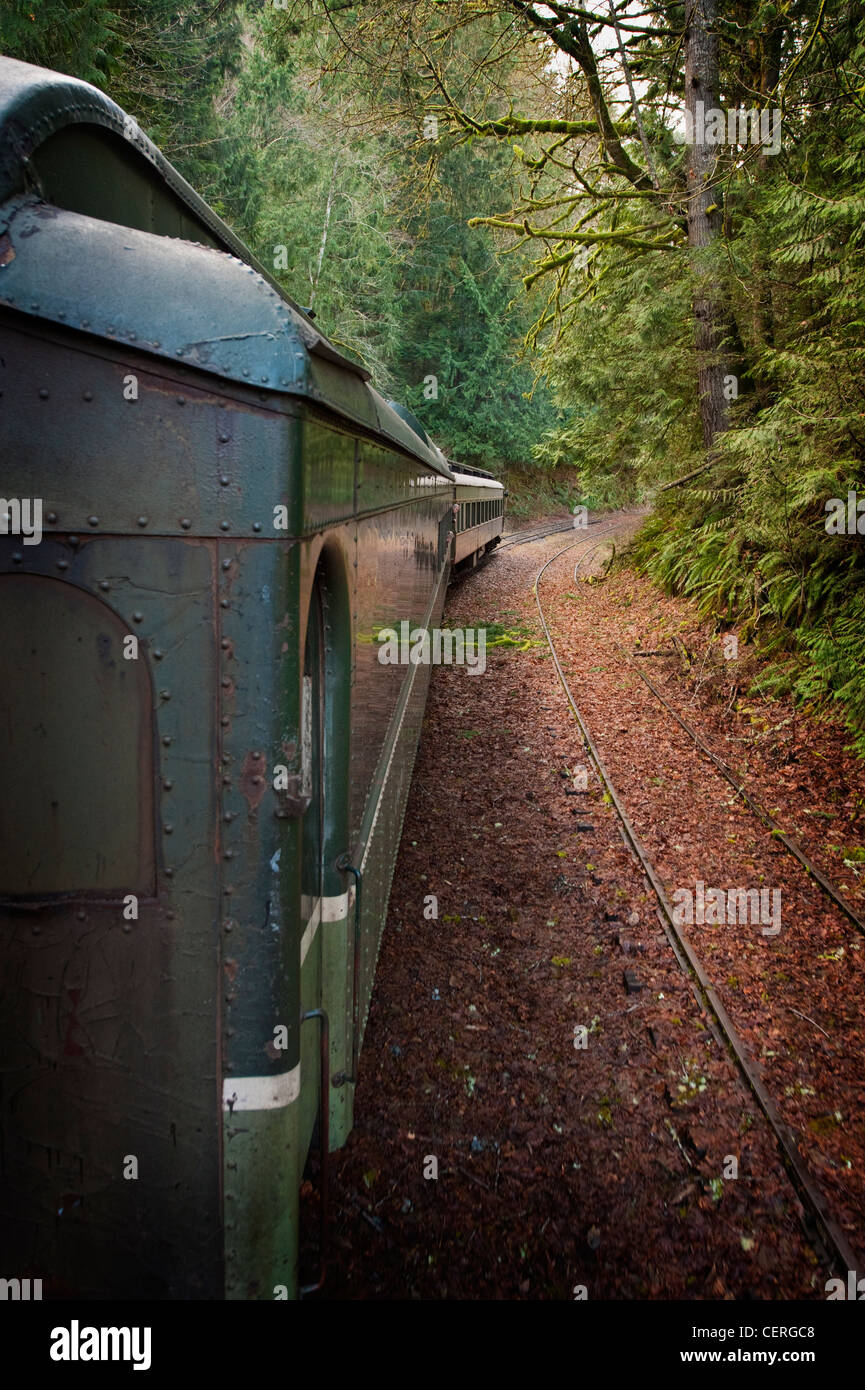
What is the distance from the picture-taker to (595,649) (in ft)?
44.5

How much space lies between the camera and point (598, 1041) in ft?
15.3

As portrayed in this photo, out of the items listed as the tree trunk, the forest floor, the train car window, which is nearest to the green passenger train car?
the train car window

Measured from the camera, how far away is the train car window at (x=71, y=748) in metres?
2.04

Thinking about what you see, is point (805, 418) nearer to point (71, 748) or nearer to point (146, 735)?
point (146, 735)

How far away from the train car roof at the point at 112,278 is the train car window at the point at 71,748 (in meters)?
0.61

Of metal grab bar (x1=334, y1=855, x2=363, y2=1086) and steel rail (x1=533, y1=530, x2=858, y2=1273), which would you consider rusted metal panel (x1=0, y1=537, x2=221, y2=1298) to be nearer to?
metal grab bar (x1=334, y1=855, x2=363, y2=1086)

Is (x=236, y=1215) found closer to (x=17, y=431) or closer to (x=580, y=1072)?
(x=17, y=431)

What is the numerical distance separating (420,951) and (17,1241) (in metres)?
3.25

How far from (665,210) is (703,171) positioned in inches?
44.6

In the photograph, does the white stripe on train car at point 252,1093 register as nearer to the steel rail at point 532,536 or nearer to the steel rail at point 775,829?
the steel rail at point 775,829

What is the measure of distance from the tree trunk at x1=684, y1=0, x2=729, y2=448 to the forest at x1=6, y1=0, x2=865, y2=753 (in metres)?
0.04

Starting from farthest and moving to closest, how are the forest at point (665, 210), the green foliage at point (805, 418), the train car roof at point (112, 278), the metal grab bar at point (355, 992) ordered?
the forest at point (665, 210) < the green foliage at point (805, 418) < the metal grab bar at point (355, 992) < the train car roof at point (112, 278)

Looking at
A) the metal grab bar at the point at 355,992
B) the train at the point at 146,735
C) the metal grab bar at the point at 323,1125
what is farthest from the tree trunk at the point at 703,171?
the metal grab bar at the point at 323,1125

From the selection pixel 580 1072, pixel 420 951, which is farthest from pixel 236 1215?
pixel 420 951
